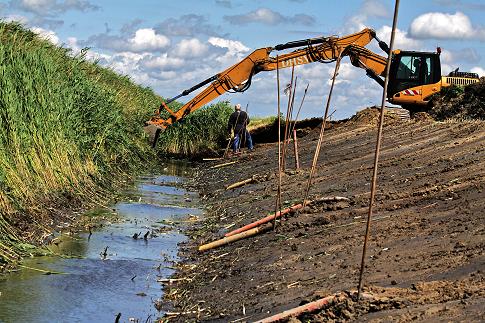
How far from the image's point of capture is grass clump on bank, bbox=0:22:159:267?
532 inches

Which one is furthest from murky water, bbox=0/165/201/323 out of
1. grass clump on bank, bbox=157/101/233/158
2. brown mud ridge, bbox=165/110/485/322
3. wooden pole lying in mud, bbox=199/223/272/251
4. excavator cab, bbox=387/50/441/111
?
grass clump on bank, bbox=157/101/233/158

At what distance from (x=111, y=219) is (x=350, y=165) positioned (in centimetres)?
Answer: 622

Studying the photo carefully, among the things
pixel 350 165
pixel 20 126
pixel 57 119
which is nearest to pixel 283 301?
pixel 20 126

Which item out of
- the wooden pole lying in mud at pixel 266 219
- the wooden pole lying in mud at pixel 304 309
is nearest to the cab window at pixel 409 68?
the wooden pole lying in mud at pixel 266 219

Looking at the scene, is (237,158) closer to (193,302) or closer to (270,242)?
(270,242)

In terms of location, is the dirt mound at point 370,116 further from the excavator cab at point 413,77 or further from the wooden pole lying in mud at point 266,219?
the wooden pole lying in mud at point 266,219

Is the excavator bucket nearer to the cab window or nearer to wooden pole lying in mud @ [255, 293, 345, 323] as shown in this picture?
the cab window

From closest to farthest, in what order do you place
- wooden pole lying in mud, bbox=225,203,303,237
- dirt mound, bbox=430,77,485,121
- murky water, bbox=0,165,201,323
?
murky water, bbox=0,165,201,323 → wooden pole lying in mud, bbox=225,203,303,237 → dirt mound, bbox=430,77,485,121

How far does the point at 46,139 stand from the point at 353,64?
1579cm

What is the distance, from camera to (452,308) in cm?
682

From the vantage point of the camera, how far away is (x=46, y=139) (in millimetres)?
16391

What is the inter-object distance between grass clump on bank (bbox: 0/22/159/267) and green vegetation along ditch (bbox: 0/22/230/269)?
14 millimetres

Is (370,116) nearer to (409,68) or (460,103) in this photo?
(409,68)

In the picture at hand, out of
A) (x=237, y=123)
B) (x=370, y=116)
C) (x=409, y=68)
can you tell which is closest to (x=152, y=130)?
(x=237, y=123)
